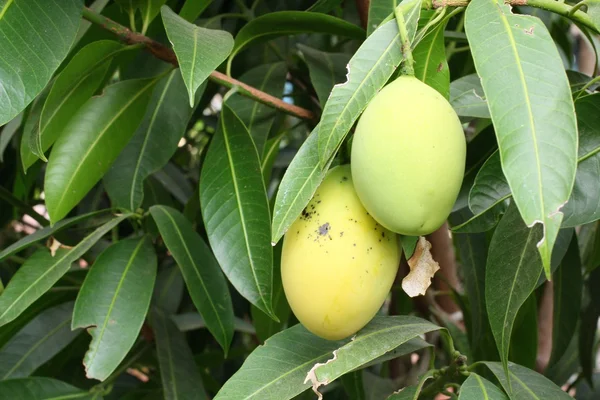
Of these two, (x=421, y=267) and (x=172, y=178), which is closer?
(x=421, y=267)

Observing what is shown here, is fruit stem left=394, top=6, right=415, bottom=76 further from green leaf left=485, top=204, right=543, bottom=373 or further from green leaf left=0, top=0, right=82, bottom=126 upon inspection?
green leaf left=0, top=0, right=82, bottom=126

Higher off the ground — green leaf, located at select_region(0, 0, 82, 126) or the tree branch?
green leaf, located at select_region(0, 0, 82, 126)

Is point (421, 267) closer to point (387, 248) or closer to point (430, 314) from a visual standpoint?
point (387, 248)

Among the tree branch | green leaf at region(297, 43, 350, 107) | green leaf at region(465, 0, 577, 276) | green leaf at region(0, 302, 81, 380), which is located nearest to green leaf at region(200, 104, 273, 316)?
the tree branch

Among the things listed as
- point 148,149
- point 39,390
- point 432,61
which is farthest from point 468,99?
point 39,390

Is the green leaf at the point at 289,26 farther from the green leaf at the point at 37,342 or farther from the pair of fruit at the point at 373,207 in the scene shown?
the green leaf at the point at 37,342

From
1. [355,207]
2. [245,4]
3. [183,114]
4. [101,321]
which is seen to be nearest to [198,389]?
[101,321]
